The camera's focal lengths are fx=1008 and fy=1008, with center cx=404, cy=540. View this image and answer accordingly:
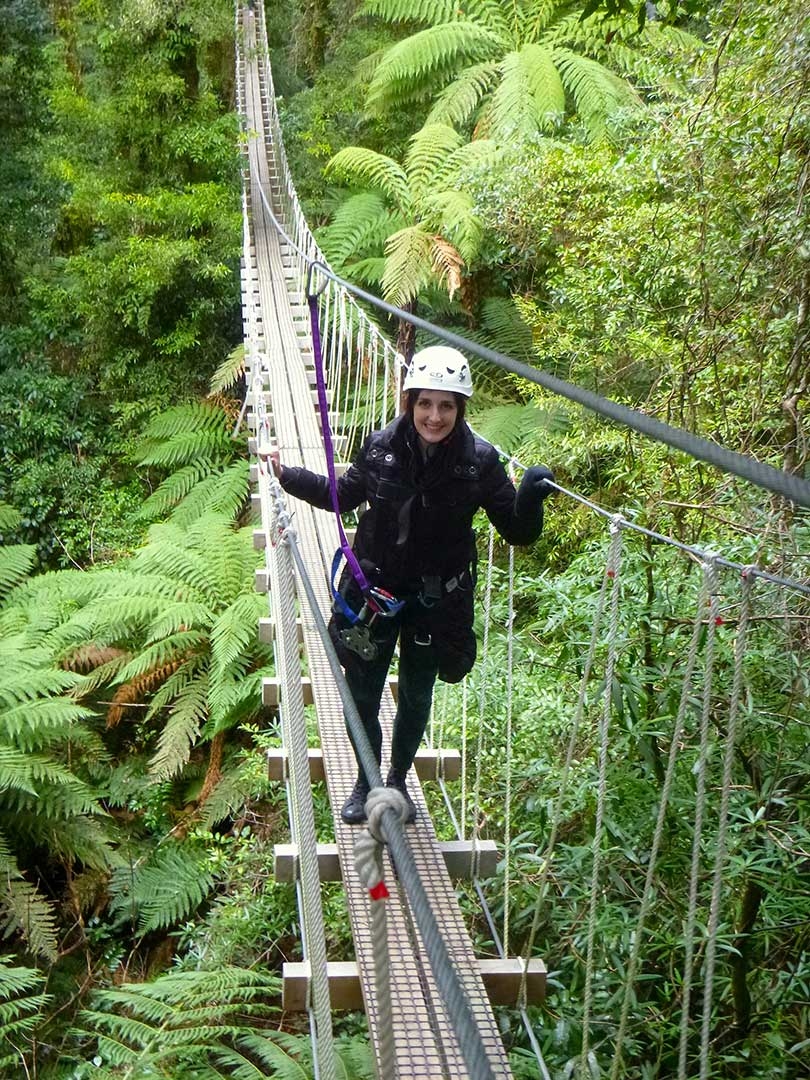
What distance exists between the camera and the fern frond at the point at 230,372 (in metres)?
6.30

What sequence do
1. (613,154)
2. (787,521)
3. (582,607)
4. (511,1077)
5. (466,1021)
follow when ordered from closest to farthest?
(466,1021), (511,1077), (787,521), (582,607), (613,154)

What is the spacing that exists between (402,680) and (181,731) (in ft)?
7.05

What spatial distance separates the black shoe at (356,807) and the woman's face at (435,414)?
26.9 inches

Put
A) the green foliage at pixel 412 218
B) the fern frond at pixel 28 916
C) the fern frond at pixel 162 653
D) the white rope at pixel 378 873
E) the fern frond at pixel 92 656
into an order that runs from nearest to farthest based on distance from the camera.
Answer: the white rope at pixel 378 873
the fern frond at pixel 28 916
the fern frond at pixel 162 653
the fern frond at pixel 92 656
the green foliage at pixel 412 218

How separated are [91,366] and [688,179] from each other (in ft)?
17.6

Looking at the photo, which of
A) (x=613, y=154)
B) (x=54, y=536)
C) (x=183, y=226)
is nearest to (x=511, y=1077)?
(x=613, y=154)

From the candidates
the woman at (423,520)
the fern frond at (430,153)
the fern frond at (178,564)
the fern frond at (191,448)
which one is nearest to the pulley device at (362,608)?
the woman at (423,520)

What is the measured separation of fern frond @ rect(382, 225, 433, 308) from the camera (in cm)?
526

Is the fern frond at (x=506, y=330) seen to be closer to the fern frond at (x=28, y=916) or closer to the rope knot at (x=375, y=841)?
the fern frond at (x=28, y=916)

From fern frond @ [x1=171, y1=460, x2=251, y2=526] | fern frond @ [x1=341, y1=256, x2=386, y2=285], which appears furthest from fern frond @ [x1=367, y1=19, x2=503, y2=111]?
fern frond @ [x1=171, y1=460, x2=251, y2=526]

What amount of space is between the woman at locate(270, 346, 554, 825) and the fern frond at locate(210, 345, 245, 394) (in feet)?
15.3

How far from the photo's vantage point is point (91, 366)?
23.5 feet

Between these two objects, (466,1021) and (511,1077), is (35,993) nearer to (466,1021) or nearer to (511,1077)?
(511,1077)

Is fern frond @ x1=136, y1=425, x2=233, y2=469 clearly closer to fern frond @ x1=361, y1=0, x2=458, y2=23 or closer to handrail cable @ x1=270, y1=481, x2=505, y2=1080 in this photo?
fern frond @ x1=361, y1=0, x2=458, y2=23
